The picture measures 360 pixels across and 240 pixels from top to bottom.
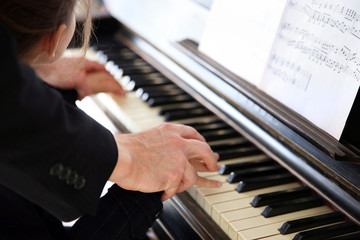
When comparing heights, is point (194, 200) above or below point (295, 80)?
below

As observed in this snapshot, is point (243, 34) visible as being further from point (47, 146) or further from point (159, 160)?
point (47, 146)

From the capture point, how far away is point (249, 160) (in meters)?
1.44

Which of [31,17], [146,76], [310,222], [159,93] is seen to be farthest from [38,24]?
[146,76]

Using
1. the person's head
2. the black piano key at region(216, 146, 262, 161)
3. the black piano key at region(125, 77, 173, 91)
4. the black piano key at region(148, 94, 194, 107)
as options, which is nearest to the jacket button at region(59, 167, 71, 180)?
the person's head

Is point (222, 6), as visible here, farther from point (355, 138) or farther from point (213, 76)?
point (355, 138)

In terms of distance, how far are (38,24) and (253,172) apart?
2.32 ft

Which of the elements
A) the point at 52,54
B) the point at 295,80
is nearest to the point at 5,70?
the point at 52,54

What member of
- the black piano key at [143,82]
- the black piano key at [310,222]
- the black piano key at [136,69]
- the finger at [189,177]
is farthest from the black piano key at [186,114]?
the black piano key at [310,222]

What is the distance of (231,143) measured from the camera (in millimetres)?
1505

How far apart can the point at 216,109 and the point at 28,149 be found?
0.82 meters

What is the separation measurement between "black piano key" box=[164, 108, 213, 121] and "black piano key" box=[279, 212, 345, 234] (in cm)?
59

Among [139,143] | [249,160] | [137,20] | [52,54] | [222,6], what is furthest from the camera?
[137,20]

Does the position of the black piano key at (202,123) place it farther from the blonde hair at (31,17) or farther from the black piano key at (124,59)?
the blonde hair at (31,17)

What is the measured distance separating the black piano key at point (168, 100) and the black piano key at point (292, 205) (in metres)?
0.63
